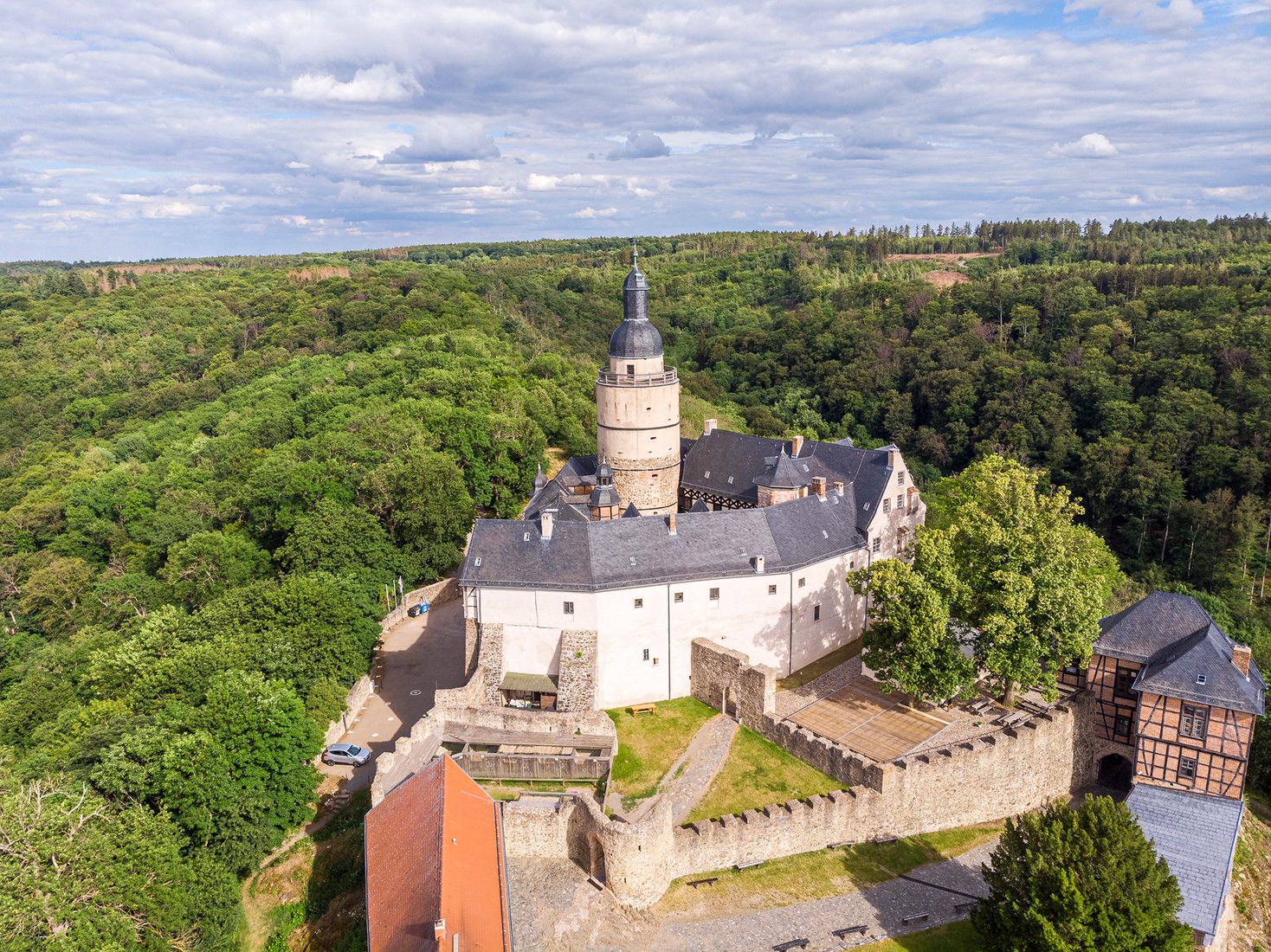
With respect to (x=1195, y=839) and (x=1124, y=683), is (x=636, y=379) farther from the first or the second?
(x=1195, y=839)

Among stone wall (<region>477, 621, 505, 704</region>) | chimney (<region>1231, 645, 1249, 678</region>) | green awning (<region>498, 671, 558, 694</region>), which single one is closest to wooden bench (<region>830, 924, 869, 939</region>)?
green awning (<region>498, 671, 558, 694</region>)

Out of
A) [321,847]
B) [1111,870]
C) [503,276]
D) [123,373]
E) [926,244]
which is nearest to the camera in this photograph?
[1111,870]

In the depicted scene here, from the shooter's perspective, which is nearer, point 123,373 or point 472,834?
point 472,834

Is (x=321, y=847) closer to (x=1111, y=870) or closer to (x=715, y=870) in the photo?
(x=715, y=870)

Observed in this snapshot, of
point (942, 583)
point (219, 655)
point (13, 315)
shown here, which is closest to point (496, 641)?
point (219, 655)

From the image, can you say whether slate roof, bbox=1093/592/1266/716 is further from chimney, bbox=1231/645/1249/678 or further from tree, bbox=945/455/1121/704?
tree, bbox=945/455/1121/704

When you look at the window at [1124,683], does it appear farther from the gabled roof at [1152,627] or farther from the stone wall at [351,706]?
the stone wall at [351,706]
